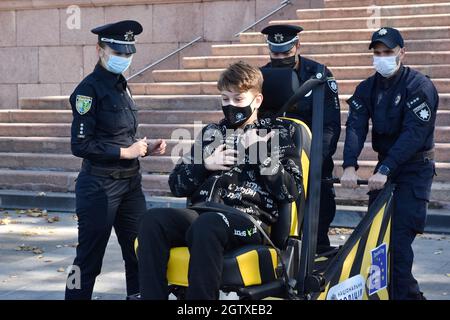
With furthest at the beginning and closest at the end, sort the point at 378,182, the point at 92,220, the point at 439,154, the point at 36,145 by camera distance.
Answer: the point at 36,145 → the point at 439,154 → the point at 92,220 → the point at 378,182

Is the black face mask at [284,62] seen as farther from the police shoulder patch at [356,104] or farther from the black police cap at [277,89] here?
the black police cap at [277,89]

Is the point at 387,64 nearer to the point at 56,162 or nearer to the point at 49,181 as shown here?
the point at 49,181

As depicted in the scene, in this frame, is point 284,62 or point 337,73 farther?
point 337,73

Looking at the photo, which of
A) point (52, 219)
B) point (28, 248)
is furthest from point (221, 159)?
point (52, 219)

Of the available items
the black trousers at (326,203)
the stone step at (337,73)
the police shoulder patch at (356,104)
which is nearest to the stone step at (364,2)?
the stone step at (337,73)

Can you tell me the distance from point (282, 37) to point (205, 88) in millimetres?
6481

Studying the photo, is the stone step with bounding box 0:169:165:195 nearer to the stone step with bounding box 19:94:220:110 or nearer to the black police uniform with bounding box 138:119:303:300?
the stone step with bounding box 19:94:220:110

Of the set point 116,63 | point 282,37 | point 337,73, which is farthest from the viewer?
point 337,73

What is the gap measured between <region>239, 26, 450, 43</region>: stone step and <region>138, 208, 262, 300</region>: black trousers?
26.8 ft

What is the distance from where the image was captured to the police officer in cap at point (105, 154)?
18.1ft

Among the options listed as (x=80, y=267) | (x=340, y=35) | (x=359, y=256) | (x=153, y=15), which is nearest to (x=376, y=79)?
(x=359, y=256)

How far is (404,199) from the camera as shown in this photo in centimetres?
551

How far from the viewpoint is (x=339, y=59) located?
12.2 meters
